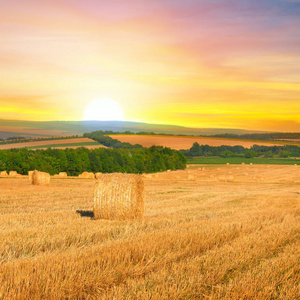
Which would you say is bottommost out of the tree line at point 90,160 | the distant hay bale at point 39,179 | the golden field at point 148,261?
the tree line at point 90,160

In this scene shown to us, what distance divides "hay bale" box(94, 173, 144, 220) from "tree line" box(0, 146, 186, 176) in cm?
5936

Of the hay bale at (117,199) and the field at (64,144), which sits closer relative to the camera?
the hay bale at (117,199)

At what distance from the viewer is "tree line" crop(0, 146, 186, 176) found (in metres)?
69.2

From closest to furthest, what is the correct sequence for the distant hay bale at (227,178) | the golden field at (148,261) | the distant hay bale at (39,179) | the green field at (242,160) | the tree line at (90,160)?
the golden field at (148,261) → the distant hay bale at (39,179) → the distant hay bale at (227,178) → the tree line at (90,160) → the green field at (242,160)

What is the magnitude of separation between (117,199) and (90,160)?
249ft

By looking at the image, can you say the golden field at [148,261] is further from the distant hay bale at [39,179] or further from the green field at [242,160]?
the green field at [242,160]

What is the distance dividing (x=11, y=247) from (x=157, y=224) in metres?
4.34

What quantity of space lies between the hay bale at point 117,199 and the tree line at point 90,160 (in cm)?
5936

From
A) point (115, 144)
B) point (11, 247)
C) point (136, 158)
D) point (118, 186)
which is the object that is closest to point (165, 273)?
point (11, 247)

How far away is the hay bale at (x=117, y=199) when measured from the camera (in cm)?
1143

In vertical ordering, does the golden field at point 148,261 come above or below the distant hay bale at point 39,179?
above

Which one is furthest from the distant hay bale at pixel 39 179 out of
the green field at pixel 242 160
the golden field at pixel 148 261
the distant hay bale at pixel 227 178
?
the green field at pixel 242 160

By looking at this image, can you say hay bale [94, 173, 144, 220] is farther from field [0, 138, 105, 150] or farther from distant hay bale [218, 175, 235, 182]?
field [0, 138, 105, 150]

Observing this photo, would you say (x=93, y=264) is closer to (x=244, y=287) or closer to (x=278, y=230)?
(x=244, y=287)
